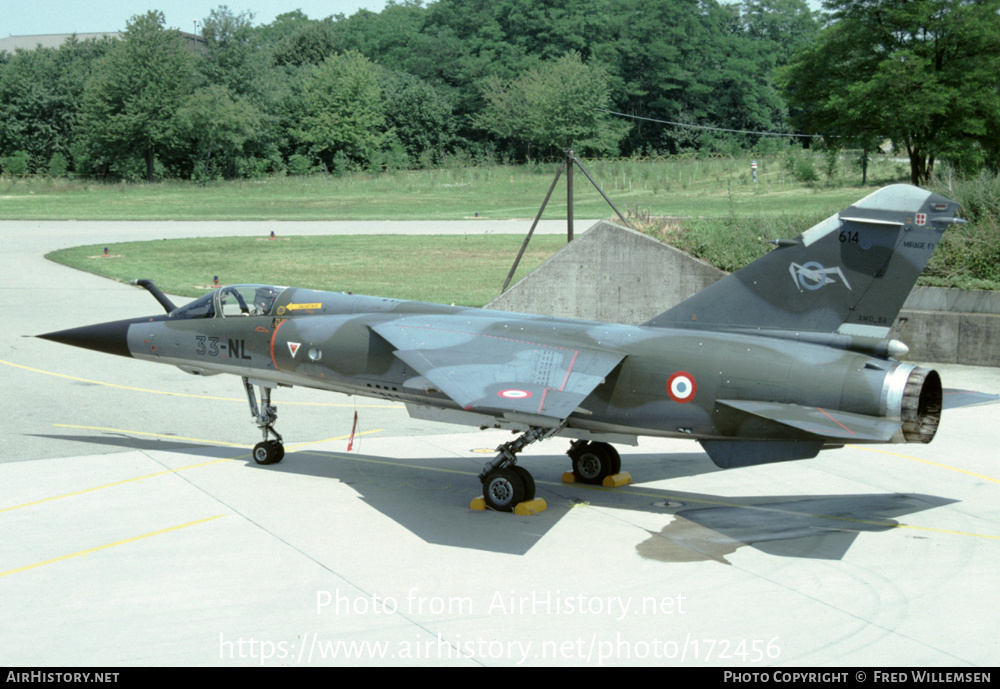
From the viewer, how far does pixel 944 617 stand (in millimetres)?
9375

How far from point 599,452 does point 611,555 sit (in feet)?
10.5

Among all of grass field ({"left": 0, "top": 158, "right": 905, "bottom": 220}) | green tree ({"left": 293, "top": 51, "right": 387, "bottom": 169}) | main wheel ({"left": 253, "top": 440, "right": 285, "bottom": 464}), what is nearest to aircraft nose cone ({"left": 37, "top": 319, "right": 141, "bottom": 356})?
main wheel ({"left": 253, "top": 440, "right": 285, "bottom": 464})

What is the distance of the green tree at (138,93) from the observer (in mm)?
83688

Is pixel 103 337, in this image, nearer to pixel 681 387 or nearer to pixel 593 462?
pixel 593 462

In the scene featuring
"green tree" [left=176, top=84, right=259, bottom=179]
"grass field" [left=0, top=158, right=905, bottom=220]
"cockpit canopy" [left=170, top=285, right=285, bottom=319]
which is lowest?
"cockpit canopy" [left=170, top=285, right=285, bottom=319]

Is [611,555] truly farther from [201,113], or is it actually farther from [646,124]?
[646,124]

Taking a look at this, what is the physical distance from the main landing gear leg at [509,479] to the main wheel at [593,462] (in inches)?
65.4

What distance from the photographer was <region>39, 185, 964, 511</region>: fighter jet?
11375 mm

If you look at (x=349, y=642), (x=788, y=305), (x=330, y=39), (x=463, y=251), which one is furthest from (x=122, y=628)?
(x=330, y=39)

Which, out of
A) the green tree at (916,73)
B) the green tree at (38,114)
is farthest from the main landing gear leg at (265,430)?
the green tree at (38,114)

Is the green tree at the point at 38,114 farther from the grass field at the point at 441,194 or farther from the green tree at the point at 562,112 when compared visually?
the green tree at the point at 562,112

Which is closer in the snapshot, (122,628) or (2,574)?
(122,628)

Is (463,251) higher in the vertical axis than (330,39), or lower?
lower

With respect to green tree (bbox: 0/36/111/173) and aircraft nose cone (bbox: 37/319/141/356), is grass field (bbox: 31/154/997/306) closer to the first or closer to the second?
green tree (bbox: 0/36/111/173)
